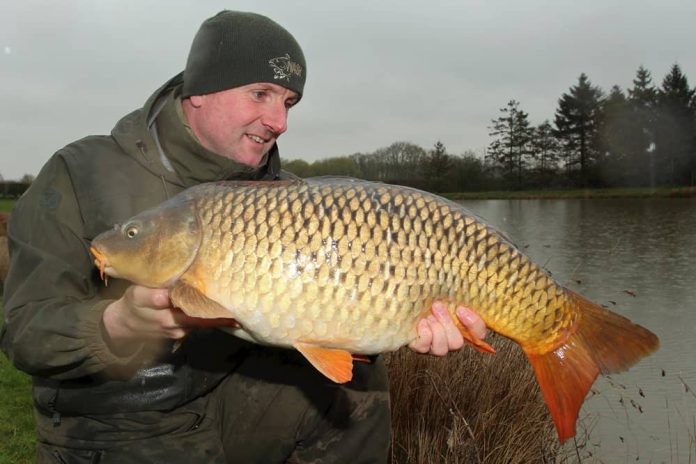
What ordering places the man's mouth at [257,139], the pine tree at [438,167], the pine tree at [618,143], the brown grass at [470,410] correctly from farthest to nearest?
the pine tree at [618,143]
the pine tree at [438,167]
the brown grass at [470,410]
the man's mouth at [257,139]

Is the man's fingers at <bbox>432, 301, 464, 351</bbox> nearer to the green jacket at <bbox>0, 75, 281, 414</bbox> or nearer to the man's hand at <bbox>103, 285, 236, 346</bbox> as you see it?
the man's hand at <bbox>103, 285, 236, 346</bbox>

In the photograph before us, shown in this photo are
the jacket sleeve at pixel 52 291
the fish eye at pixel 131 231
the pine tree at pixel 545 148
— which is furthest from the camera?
the pine tree at pixel 545 148

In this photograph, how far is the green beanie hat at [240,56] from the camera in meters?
2.07

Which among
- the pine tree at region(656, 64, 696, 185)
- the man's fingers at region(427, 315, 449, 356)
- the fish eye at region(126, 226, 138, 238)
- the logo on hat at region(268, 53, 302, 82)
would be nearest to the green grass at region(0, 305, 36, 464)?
the fish eye at region(126, 226, 138, 238)

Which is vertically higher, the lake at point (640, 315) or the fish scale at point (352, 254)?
the fish scale at point (352, 254)

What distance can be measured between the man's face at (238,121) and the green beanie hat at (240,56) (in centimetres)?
3

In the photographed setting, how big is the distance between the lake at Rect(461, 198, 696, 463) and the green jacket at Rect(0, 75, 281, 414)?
0.86 metres

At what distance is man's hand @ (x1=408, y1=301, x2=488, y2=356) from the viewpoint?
1590mm

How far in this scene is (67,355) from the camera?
5.40ft

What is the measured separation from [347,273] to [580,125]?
37.1 meters

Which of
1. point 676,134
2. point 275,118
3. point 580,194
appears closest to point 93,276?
point 275,118

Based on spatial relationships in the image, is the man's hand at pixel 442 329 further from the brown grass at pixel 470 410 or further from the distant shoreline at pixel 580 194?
the distant shoreline at pixel 580 194

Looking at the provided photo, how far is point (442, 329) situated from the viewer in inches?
63.2

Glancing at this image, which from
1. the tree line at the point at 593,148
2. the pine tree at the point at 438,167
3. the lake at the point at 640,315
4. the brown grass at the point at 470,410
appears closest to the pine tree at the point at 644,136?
the tree line at the point at 593,148
